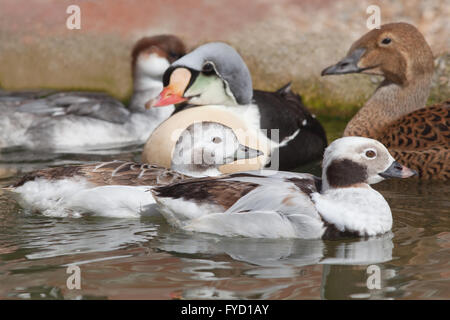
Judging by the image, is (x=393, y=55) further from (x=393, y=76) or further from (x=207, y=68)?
(x=207, y=68)

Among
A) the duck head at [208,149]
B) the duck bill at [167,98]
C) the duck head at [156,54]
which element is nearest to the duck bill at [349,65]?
the duck bill at [167,98]

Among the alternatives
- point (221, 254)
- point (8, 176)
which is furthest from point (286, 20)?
point (221, 254)

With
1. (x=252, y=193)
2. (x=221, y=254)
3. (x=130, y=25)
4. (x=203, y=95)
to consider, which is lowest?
(x=221, y=254)

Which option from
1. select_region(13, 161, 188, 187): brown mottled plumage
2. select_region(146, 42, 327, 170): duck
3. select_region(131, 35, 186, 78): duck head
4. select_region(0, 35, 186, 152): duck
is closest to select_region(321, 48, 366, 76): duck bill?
select_region(146, 42, 327, 170): duck

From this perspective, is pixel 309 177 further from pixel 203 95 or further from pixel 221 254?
pixel 203 95

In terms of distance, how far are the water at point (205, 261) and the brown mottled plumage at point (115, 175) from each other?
26 centimetres

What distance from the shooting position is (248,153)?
18.3ft

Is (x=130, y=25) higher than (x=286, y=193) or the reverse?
higher

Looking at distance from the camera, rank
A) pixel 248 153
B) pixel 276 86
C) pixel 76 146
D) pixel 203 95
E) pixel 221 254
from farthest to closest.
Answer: pixel 276 86 < pixel 76 146 < pixel 203 95 < pixel 248 153 < pixel 221 254

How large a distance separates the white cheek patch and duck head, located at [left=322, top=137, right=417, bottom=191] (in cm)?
477

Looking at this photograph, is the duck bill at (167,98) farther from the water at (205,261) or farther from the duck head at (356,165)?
the duck head at (356,165)

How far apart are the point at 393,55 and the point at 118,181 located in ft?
9.91

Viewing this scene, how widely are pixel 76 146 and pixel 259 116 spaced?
8.15ft

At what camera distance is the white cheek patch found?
941 centimetres
